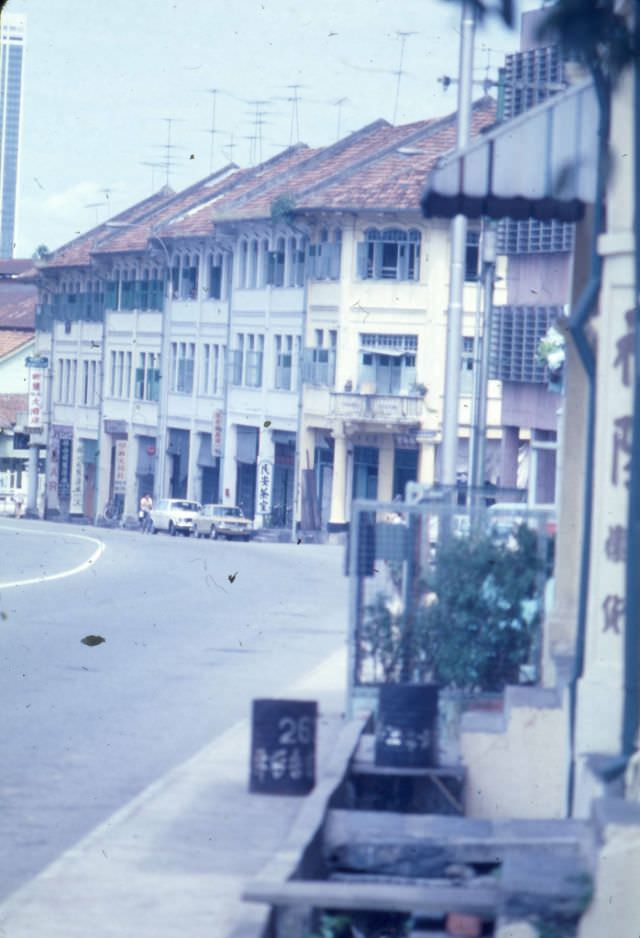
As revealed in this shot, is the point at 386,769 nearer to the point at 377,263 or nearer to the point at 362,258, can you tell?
the point at 377,263

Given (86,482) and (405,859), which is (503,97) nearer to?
(405,859)

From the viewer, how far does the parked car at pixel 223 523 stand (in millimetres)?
49281

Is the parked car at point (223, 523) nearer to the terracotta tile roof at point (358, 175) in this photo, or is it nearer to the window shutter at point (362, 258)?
the window shutter at point (362, 258)

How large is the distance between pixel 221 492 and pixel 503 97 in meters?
30.3

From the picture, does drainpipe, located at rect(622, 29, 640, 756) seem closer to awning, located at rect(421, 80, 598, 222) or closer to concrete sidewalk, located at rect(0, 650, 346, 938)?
awning, located at rect(421, 80, 598, 222)

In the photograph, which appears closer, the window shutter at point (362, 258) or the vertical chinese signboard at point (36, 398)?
the window shutter at point (362, 258)

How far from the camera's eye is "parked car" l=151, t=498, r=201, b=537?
51.8 metres

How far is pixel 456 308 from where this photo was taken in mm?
23219

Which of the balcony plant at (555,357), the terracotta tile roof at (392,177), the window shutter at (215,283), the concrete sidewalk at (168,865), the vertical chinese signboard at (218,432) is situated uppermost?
the terracotta tile roof at (392,177)

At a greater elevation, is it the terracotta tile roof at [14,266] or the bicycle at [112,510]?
the terracotta tile roof at [14,266]

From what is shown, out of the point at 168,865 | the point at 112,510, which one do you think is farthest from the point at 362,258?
the point at 168,865

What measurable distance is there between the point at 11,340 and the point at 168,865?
70442 mm

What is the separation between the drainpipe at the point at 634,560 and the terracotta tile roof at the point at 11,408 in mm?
66047

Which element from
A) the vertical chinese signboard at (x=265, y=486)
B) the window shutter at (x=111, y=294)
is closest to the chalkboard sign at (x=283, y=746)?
the vertical chinese signboard at (x=265, y=486)
